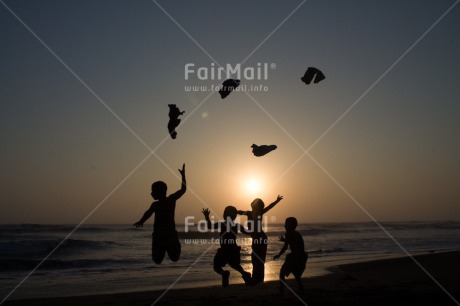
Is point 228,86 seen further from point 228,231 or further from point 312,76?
point 228,231

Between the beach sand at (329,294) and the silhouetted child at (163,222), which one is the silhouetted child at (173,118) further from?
the beach sand at (329,294)

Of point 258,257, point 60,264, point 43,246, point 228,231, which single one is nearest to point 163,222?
point 228,231

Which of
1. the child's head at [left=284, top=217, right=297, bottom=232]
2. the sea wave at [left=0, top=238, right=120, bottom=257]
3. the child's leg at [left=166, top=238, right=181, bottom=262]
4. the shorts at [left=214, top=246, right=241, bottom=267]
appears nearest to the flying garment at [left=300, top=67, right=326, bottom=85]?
the child's head at [left=284, top=217, right=297, bottom=232]

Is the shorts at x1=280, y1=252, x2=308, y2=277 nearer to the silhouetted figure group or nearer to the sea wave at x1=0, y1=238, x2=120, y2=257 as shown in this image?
the silhouetted figure group

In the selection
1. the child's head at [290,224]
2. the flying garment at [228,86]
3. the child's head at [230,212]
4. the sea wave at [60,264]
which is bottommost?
the sea wave at [60,264]

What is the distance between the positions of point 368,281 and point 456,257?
8436 mm

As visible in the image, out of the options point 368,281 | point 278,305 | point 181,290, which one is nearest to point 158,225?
point 278,305

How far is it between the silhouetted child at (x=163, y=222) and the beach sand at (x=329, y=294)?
3.50 meters

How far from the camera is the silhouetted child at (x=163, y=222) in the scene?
25.7 ft

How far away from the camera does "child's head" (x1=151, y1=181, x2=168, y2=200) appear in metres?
8.04

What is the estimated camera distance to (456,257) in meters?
20.8

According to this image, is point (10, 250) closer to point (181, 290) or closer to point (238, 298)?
point (181, 290)

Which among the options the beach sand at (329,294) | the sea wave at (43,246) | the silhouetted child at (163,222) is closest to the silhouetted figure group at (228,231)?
the silhouetted child at (163,222)

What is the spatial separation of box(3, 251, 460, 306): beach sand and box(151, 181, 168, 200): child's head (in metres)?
3.92
